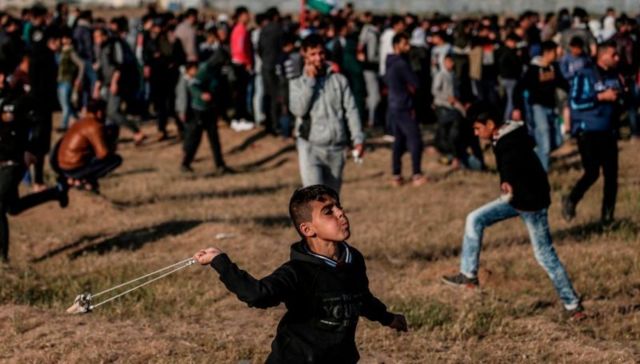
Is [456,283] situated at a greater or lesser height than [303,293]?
lesser

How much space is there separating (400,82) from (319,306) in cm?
962

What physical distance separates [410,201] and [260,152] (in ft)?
17.0

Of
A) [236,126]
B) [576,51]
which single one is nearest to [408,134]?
[576,51]

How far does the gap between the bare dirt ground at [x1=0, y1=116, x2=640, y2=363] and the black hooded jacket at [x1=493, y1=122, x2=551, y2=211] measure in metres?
0.90

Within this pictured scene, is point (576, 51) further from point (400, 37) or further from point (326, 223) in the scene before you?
point (326, 223)

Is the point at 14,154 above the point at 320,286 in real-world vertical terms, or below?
below

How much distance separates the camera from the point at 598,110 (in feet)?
36.8

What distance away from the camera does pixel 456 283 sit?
920 centimetres

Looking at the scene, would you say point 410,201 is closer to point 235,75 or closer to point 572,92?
point 572,92

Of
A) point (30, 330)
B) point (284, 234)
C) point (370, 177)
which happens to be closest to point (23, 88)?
point (284, 234)

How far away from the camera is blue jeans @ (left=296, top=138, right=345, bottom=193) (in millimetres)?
9664

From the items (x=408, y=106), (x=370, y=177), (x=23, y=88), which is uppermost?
(x=23, y=88)

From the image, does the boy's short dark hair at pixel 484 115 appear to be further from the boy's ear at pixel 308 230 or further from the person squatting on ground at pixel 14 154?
the person squatting on ground at pixel 14 154

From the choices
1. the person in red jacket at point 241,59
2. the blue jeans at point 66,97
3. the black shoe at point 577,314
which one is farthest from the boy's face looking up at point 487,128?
the blue jeans at point 66,97
